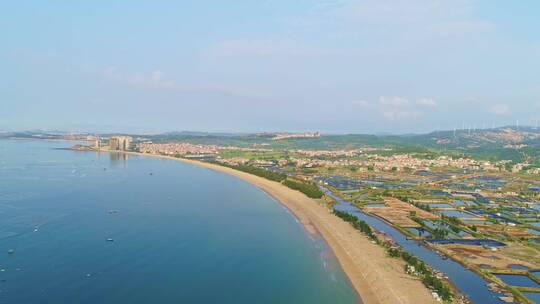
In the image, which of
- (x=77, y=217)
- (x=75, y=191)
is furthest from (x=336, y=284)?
(x=75, y=191)

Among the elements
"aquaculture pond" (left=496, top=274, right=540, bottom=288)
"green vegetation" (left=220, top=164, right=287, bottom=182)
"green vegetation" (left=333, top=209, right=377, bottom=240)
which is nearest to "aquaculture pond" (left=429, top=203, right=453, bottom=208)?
"green vegetation" (left=333, top=209, right=377, bottom=240)

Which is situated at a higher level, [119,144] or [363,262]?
[119,144]

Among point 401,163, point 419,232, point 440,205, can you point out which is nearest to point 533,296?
point 419,232

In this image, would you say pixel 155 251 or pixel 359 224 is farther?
pixel 359 224

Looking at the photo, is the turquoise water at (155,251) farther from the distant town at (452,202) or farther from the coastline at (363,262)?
the distant town at (452,202)

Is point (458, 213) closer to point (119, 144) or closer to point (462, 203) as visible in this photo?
point (462, 203)
